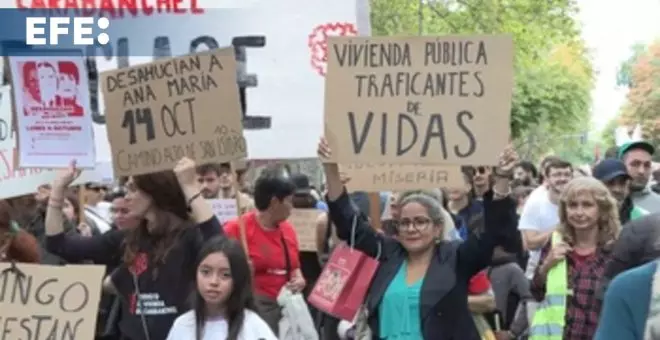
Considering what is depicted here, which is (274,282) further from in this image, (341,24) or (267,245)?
(341,24)

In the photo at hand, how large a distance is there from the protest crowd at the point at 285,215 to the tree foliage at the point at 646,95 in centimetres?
5404

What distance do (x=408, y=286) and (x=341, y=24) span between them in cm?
248

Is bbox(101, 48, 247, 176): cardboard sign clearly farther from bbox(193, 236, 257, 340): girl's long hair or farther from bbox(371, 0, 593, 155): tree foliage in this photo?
bbox(371, 0, 593, 155): tree foliage

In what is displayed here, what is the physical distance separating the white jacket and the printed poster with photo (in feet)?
4.28

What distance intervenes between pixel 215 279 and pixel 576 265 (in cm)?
196

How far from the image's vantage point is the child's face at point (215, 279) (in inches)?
211

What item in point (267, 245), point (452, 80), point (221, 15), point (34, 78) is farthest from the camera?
point (221, 15)

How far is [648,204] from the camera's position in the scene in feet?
28.5

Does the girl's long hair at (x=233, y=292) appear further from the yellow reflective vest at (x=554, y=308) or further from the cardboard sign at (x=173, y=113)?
the yellow reflective vest at (x=554, y=308)

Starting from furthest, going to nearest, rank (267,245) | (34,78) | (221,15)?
(221,15) → (267,245) → (34,78)

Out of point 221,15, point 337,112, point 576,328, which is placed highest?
point 221,15

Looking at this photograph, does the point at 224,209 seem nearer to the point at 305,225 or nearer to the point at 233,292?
the point at 305,225

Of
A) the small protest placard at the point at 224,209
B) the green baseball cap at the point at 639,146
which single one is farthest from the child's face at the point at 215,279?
the green baseball cap at the point at 639,146

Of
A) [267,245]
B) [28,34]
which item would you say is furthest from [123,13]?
[267,245]
